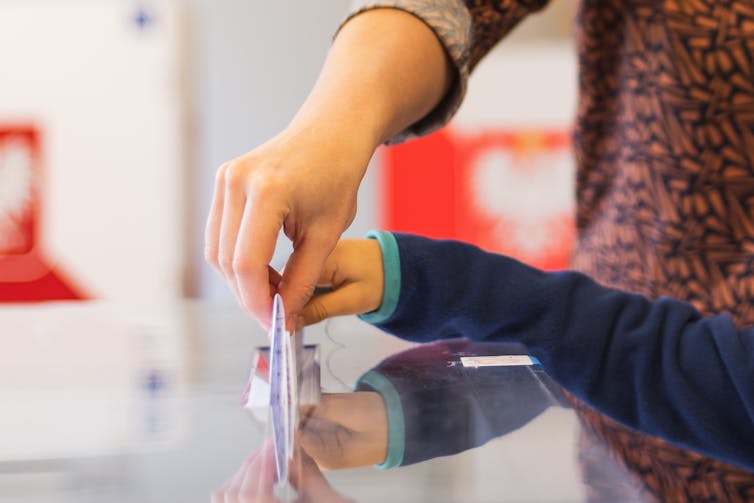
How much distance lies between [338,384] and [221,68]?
6.65 ft

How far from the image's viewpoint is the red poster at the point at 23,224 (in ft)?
6.88

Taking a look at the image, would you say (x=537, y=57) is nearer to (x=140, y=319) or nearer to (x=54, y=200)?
(x=54, y=200)

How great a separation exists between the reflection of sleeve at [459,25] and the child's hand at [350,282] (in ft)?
0.57

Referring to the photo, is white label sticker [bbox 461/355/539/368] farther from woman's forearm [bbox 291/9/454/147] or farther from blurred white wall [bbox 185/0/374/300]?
blurred white wall [bbox 185/0/374/300]

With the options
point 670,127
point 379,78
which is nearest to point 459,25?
point 379,78

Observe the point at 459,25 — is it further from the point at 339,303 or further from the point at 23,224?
the point at 23,224

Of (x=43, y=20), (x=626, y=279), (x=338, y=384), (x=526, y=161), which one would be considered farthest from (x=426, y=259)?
(x=43, y=20)

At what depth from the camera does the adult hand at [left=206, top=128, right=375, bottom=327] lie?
53 centimetres

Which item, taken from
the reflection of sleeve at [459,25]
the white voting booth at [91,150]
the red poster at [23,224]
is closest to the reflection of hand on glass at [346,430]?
the reflection of sleeve at [459,25]

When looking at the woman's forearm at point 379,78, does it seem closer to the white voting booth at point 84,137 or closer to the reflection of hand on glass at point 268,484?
the reflection of hand on glass at point 268,484

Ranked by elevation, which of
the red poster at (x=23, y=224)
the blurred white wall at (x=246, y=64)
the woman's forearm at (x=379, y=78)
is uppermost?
the blurred white wall at (x=246, y=64)

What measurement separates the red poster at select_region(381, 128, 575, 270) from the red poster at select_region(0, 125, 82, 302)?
3.04 ft

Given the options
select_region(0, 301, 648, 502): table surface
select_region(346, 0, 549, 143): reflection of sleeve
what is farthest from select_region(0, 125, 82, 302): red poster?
select_region(346, 0, 549, 143): reflection of sleeve

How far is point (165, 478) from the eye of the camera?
1.19ft
